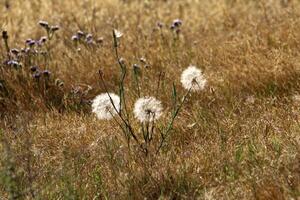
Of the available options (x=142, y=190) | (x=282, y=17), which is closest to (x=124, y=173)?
(x=142, y=190)

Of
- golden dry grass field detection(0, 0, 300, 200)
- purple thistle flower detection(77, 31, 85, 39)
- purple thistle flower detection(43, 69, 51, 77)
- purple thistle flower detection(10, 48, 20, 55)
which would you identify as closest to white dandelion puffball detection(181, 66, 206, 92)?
golden dry grass field detection(0, 0, 300, 200)

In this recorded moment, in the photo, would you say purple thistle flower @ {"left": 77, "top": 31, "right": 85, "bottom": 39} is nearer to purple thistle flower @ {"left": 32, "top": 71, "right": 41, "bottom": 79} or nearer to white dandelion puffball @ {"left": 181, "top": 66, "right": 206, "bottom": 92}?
purple thistle flower @ {"left": 32, "top": 71, "right": 41, "bottom": 79}

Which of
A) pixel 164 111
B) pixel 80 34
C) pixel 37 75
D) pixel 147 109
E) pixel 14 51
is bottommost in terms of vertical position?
pixel 147 109

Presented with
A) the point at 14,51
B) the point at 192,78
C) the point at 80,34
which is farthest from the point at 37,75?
the point at 192,78

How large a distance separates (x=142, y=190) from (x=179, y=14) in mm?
5118

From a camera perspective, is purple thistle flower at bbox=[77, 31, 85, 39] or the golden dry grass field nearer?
the golden dry grass field

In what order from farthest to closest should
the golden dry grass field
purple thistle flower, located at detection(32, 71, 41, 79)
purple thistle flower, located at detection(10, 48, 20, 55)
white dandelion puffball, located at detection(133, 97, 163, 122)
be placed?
purple thistle flower, located at detection(10, 48, 20, 55)
purple thistle flower, located at detection(32, 71, 41, 79)
white dandelion puffball, located at detection(133, 97, 163, 122)
the golden dry grass field

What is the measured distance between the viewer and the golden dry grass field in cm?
321

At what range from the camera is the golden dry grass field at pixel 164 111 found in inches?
126

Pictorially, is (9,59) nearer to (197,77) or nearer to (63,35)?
(63,35)

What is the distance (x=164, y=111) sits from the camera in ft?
14.7

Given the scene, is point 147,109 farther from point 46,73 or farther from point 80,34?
point 80,34

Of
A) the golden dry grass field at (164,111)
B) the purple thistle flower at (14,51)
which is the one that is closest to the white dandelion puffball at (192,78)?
the golden dry grass field at (164,111)

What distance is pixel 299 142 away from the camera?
10.9 feet
